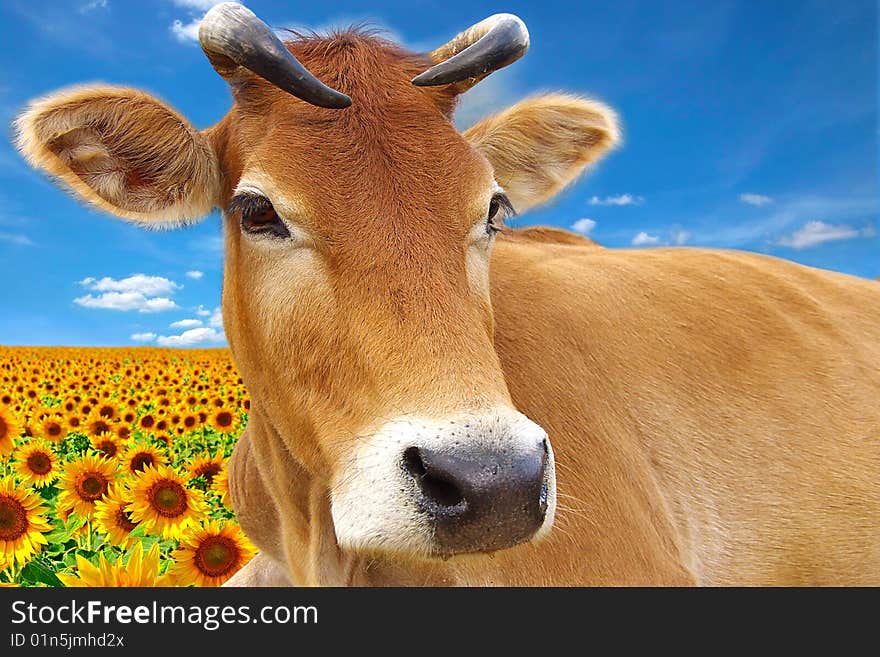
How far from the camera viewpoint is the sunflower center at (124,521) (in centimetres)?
511

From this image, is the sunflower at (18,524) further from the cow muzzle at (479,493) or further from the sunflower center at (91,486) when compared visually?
the cow muzzle at (479,493)

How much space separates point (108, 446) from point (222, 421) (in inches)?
105

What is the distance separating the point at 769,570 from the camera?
452 cm

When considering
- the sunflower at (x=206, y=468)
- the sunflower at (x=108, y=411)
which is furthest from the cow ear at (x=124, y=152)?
the sunflower at (x=108, y=411)

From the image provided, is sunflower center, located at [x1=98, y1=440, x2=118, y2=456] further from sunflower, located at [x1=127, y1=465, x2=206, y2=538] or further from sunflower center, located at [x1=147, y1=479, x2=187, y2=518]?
sunflower center, located at [x1=147, y1=479, x2=187, y2=518]

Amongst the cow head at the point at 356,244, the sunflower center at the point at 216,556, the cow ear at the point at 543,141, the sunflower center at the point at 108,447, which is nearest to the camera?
the cow head at the point at 356,244

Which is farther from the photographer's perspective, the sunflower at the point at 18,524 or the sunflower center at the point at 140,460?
the sunflower center at the point at 140,460

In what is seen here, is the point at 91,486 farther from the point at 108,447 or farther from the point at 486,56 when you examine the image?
the point at 486,56

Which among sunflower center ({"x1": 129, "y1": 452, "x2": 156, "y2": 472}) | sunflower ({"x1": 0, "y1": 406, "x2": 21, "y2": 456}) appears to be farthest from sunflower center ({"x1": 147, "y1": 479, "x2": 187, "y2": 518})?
sunflower ({"x1": 0, "y1": 406, "x2": 21, "y2": 456})

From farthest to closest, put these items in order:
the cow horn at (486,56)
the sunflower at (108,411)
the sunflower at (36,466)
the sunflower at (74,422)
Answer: the sunflower at (108,411), the sunflower at (74,422), the sunflower at (36,466), the cow horn at (486,56)

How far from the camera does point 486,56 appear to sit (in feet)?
10.5

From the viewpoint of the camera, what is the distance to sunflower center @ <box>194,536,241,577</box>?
15.4 ft

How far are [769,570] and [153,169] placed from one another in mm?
4256

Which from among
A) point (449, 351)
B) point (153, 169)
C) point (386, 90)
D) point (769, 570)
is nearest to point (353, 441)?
point (449, 351)
